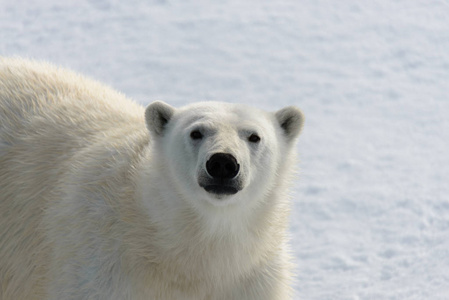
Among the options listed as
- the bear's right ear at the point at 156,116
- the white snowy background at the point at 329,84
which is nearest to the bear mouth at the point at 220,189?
the bear's right ear at the point at 156,116

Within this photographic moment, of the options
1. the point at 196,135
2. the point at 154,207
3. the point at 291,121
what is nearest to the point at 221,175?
the point at 196,135

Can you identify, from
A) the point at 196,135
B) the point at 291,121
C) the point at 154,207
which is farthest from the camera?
the point at 291,121

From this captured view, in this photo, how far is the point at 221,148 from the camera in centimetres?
353

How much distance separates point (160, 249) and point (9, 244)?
3.25 feet

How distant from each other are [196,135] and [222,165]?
1.08 feet

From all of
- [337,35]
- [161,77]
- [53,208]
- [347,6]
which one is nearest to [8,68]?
[53,208]

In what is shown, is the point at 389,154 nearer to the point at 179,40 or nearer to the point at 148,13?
the point at 179,40

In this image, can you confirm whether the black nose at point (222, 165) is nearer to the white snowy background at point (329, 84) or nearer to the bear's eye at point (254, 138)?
the bear's eye at point (254, 138)

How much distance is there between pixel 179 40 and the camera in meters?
9.36

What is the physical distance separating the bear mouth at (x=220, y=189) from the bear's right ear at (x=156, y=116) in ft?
1.85

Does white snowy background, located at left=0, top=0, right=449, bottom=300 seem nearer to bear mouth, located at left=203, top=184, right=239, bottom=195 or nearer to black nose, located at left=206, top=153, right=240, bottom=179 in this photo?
bear mouth, located at left=203, top=184, right=239, bottom=195

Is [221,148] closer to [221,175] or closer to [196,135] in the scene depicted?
[221,175]

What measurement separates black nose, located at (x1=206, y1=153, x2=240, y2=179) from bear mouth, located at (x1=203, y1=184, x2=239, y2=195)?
0.06m

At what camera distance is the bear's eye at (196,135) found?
377cm
